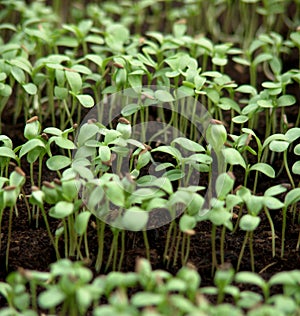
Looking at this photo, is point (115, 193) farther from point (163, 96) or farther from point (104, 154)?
point (163, 96)

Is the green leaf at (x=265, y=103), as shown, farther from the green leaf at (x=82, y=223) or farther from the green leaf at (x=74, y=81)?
the green leaf at (x=82, y=223)

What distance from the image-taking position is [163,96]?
1.83 meters

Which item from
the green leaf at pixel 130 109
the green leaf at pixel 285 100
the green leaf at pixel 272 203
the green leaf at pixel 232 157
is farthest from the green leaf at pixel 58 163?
the green leaf at pixel 285 100

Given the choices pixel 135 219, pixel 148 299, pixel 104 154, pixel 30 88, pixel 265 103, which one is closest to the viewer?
pixel 148 299

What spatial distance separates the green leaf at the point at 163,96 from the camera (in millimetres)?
1820

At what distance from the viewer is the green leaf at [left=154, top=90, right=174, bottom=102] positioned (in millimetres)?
1820

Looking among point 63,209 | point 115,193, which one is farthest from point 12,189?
point 115,193

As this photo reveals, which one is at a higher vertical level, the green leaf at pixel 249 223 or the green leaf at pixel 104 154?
the green leaf at pixel 104 154

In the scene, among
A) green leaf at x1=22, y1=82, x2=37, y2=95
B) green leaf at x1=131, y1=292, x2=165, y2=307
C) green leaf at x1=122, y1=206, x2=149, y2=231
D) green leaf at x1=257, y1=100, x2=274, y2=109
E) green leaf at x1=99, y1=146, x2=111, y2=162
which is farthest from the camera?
green leaf at x1=22, y1=82, x2=37, y2=95

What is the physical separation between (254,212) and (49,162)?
55 cm

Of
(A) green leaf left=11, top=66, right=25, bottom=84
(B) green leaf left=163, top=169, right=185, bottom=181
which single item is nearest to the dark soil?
(B) green leaf left=163, top=169, right=185, bottom=181

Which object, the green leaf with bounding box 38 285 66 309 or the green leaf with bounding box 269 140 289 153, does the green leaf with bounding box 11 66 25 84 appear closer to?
the green leaf with bounding box 269 140 289 153

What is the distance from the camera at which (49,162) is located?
162 cm

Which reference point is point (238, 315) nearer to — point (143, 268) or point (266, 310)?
A: point (266, 310)
